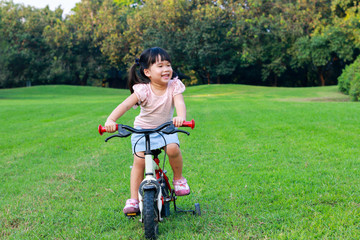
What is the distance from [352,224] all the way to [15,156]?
20.4 feet

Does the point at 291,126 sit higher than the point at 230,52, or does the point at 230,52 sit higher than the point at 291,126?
the point at 230,52

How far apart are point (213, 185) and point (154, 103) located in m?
1.77

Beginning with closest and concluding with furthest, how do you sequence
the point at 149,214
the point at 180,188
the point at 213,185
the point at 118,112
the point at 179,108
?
the point at 149,214
the point at 118,112
the point at 179,108
the point at 180,188
the point at 213,185

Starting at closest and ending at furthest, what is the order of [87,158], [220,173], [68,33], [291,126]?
[220,173]
[87,158]
[291,126]
[68,33]

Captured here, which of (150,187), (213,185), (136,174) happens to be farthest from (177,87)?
(213,185)

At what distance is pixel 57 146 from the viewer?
27.6ft

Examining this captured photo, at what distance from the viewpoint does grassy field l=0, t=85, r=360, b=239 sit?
→ 349 centimetres

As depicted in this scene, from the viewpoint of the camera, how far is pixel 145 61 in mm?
3592

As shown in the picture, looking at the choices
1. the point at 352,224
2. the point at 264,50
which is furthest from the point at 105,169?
the point at 264,50

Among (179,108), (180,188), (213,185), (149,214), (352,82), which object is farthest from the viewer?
(352,82)

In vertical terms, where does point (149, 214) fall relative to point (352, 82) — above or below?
below

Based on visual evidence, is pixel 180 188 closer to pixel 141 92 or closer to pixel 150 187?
pixel 150 187

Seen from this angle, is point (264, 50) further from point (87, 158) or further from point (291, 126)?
point (87, 158)

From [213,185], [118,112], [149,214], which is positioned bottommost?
[213,185]
